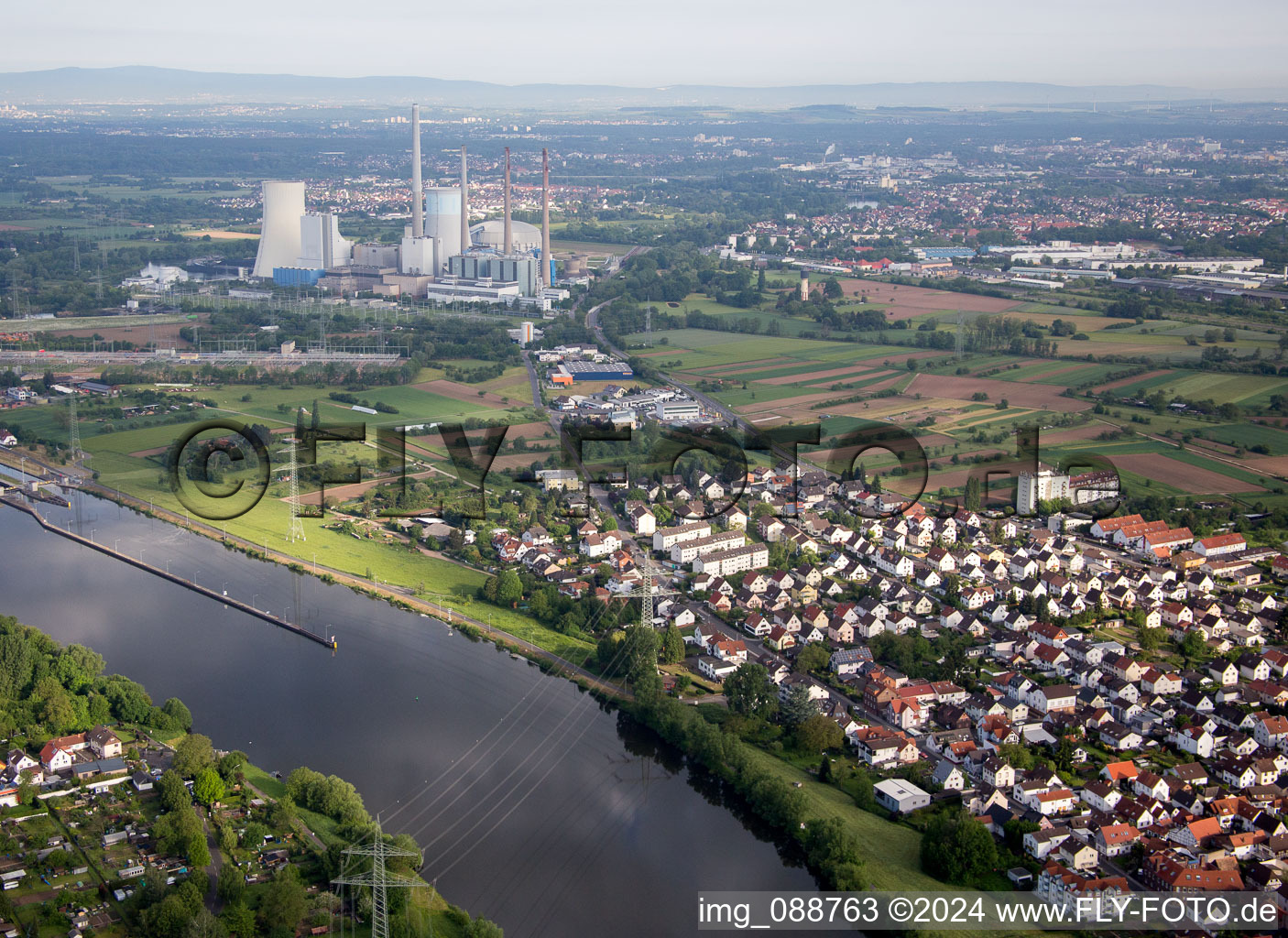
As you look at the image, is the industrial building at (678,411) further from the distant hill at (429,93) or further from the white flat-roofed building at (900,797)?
the distant hill at (429,93)

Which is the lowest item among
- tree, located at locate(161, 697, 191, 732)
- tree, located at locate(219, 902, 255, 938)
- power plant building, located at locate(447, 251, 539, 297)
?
tree, located at locate(219, 902, 255, 938)

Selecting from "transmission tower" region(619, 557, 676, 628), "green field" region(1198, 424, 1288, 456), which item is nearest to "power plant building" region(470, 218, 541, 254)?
"green field" region(1198, 424, 1288, 456)

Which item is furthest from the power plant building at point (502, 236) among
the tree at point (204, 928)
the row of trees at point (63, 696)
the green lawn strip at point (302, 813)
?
the tree at point (204, 928)

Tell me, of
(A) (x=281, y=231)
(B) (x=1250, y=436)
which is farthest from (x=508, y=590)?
(A) (x=281, y=231)

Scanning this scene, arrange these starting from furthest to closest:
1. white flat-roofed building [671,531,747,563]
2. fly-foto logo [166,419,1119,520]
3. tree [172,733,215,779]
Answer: fly-foto logo [166,419,1119,520] → white flat-roofed building [671,531,747,563] → tree [172,733,215,779]

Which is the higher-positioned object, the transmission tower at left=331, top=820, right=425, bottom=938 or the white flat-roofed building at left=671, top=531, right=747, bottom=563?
the white flat-roofed building at left=671, top=531, right=747, bottom=563

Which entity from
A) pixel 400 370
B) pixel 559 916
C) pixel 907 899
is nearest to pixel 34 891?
pixel 559 916

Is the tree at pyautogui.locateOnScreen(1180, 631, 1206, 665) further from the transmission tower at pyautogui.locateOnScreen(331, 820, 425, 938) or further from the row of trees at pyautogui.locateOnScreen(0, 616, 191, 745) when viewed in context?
the row of trees at pyautogui.locateOnScreen(0, 616, 191, 745)

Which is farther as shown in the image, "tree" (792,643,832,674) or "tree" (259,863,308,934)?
"tree" (792,643,832,674)
